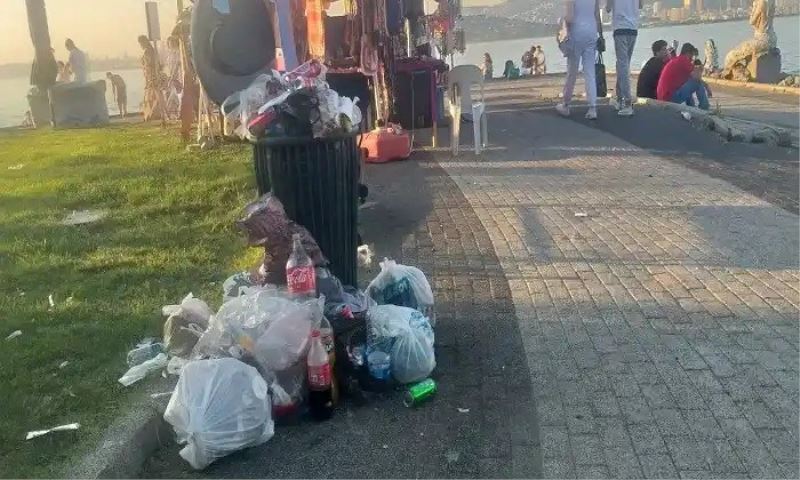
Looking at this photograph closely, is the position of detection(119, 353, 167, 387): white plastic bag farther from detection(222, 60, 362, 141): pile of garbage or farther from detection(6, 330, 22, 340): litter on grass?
detection(222, 60, 362, 141): pile of garbage

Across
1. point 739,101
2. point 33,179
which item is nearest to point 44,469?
point 33,179

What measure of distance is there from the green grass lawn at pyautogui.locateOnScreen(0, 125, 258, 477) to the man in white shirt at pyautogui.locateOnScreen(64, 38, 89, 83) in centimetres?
1058

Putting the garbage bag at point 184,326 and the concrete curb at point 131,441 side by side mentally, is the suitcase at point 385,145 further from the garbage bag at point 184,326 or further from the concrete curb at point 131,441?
the concrete curb at point 131,441

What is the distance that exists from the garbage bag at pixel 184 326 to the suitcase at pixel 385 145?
5.78 m

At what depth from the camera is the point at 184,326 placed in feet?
13.7

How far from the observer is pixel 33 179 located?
10125 mm

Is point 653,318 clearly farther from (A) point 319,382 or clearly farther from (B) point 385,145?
(B) point 385,145

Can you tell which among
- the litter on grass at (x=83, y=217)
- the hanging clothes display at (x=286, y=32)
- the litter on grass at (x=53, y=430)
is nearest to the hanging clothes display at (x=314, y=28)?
the hanging clothes display at (x=286, y=32)

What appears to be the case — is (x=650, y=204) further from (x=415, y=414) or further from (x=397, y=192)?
(x=415, y=414)

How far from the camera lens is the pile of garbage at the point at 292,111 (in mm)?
4203

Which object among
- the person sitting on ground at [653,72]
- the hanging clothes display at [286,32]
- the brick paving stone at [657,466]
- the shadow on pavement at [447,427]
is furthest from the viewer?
the person sitting on ground at [653,72]

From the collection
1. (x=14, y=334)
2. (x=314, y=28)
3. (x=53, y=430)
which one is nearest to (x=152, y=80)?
(x=314, y=28)

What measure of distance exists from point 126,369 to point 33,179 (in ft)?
23.3

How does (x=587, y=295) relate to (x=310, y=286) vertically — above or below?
below
